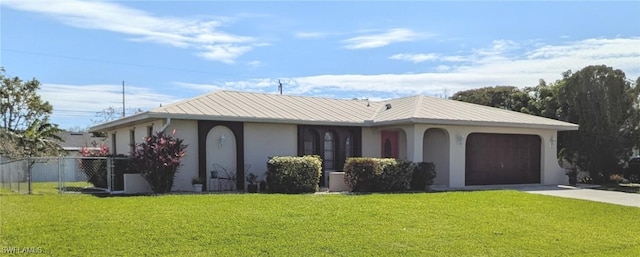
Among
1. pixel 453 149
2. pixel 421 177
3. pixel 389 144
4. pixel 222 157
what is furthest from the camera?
pixel 389 144

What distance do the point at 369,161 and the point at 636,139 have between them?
13.9 metres

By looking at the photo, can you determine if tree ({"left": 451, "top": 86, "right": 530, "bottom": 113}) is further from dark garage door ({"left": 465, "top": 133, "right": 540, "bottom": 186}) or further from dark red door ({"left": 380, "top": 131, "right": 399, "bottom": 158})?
dark red door ({"left": 380, "top": 131, "right": 399, "bottom": 158})

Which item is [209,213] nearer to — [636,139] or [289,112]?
[289,112]

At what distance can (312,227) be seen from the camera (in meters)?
9.34

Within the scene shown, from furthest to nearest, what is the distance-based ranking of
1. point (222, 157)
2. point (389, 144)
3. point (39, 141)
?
point (39, 141)
point (389, 144)
point (222, 157)

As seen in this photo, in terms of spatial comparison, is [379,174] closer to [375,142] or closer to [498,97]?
[375,142]

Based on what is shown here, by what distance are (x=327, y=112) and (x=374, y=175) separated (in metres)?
4.50

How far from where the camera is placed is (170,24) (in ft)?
51.1

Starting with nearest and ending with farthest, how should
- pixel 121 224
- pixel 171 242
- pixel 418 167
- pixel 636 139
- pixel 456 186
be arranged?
pixel 171 242
pixel 121 224
pixel 418 167
pixel 456 186
pixel 636 139

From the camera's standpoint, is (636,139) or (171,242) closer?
(171,242)

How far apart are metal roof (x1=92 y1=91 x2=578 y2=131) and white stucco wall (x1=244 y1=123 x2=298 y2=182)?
46 cm

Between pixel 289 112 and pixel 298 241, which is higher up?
pixel 289 112

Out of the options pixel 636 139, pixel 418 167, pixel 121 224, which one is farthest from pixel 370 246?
pixel 636 139

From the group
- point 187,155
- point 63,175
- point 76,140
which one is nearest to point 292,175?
point 187,155
